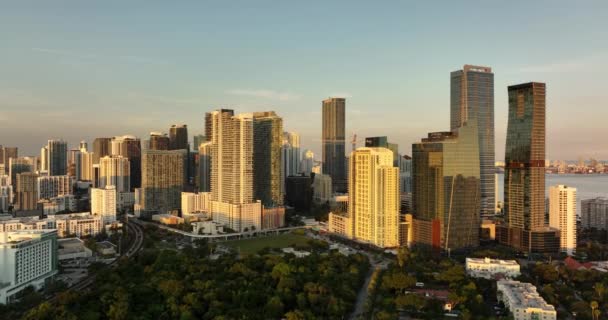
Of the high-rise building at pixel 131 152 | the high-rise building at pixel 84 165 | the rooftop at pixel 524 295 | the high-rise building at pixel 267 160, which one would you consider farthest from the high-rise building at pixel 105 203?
the rooftop at pixel 524 295

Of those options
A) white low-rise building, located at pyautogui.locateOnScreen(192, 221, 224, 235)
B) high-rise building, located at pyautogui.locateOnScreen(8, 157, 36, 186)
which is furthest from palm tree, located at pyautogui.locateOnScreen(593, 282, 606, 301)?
high-rise building, located at pyautogui.locateOnScreen(8, 157, 36, 186)

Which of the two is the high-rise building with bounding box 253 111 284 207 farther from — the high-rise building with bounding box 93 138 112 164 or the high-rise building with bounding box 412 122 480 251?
the high-rise building with bounding box 93 138 112 164

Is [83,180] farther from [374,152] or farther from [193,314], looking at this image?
[193,314]

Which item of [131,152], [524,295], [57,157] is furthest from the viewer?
[57,157]

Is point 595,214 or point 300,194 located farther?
point 300,194

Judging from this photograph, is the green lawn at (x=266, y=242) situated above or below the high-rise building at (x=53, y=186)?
below

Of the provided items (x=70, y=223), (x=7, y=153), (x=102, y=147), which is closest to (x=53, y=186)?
Answer: (x=70, y=223)

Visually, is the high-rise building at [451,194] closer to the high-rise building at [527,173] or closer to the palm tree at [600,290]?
the high-rise building at [527,173]

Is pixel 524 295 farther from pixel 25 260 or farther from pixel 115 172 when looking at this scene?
pixel 115 172
